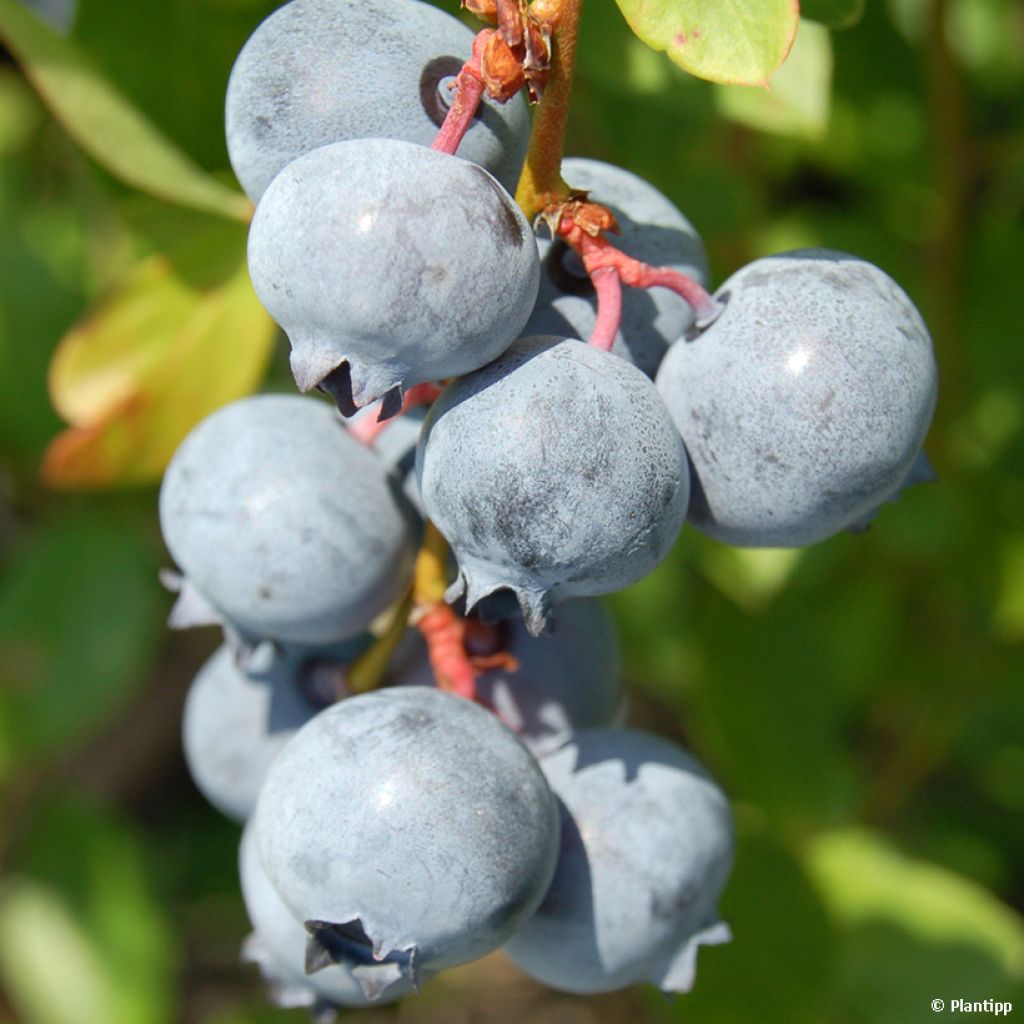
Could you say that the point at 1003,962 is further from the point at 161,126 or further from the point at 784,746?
the point at 161,126

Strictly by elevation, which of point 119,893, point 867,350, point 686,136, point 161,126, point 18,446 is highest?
point 867,350

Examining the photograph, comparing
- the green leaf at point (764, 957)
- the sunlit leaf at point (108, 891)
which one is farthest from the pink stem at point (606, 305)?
the sunlit leaf at point (108, 891)

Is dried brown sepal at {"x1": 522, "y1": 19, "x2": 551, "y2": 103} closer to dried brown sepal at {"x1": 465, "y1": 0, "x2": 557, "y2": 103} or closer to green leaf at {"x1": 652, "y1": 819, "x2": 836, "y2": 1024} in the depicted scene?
dried brown sepal at {"x1": 465, "y1": 0, "x2": 557, "y2": 103}

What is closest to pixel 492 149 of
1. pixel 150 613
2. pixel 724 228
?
pixel 724 228

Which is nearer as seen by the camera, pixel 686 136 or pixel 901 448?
pixel 901 448

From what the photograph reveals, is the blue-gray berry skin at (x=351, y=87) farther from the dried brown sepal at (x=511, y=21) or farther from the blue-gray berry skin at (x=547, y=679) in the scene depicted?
the blue-gray berry skin at (x=547, y=679)

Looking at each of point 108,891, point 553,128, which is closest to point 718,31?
point 553,128

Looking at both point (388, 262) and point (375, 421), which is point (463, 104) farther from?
point (375, 421)
